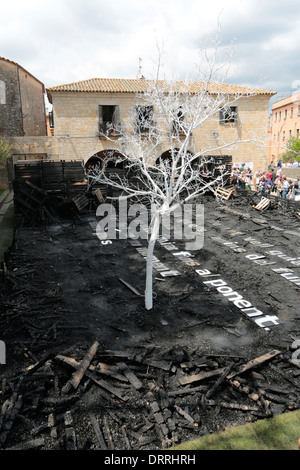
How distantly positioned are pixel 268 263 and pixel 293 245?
118 inches

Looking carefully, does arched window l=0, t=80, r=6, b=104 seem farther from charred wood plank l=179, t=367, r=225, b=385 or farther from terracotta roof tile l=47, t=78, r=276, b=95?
charred wood plank l=179, t=367, r=225, b=385

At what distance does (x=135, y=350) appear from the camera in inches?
331

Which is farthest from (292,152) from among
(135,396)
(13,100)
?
(135,396)

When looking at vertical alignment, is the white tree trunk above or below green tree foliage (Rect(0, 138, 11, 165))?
below

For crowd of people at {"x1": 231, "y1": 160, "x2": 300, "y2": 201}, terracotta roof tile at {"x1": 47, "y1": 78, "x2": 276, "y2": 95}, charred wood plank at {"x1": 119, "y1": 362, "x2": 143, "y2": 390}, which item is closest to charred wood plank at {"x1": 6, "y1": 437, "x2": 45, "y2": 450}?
charred wood plank at {"x1": 119, "y1": 362, "x2": 143, "y2": 390}

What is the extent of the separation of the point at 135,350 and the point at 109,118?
29.3m

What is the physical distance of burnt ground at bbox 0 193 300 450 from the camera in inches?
246

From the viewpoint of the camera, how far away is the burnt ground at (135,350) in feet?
20.5

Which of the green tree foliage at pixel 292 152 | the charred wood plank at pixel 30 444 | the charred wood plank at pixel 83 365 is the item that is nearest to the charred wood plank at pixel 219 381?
the charred wood plank at pixel 83 365

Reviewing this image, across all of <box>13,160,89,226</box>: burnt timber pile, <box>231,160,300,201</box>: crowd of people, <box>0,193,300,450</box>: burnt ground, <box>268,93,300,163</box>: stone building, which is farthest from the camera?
<box>268,93,300,163</box>: stone building

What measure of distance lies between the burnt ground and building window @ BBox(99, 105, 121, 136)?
63.1 ft

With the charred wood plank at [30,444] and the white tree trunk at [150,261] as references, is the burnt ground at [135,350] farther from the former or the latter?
the white tree trunk at [150,261]

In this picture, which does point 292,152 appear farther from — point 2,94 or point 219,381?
point 219,381

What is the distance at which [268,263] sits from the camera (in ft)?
46.8
